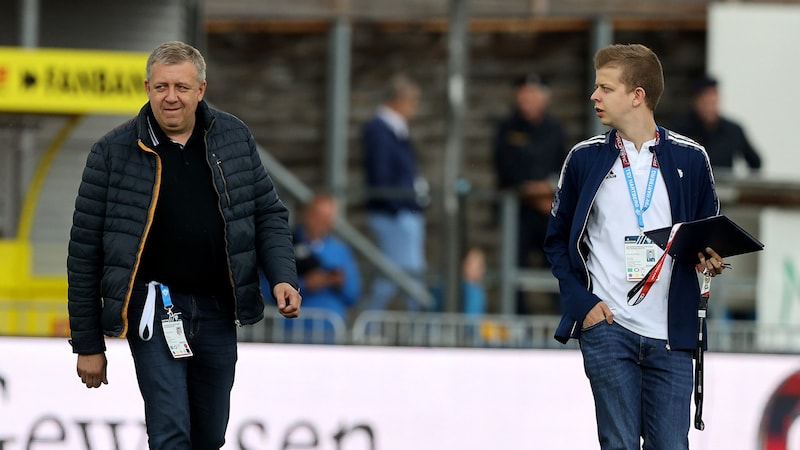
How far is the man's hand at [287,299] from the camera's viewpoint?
16.5 ft

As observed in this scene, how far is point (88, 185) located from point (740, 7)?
8204 mm

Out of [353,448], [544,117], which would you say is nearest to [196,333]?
[353,448]

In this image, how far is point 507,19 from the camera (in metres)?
13.6

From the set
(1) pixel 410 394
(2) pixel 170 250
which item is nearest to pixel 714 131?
(1) pixel 410 394

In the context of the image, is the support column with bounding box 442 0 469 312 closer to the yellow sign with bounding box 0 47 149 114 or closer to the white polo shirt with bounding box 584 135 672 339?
the yellow sign with bounding box 0 47 149 114

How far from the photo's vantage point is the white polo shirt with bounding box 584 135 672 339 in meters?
5.05

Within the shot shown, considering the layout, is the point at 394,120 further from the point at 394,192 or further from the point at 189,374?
the point at 189,374

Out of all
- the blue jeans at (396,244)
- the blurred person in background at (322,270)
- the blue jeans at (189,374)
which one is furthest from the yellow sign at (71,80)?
the blue jeans at (189,374)

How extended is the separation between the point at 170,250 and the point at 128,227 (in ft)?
0.53

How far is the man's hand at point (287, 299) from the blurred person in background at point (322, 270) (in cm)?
462

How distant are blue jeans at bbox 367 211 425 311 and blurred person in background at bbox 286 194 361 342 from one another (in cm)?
106

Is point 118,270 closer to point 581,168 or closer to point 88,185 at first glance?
point 88,185

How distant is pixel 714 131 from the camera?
35.8ft

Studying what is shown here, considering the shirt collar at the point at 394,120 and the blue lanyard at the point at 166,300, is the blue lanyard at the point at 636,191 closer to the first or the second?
the blue lanyard at the point at 166,300
